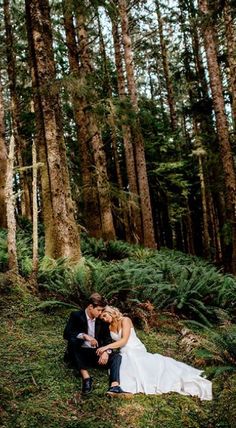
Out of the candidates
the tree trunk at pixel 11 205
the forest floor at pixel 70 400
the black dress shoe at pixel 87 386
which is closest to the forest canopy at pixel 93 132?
the tree trunk at pixel 11 205

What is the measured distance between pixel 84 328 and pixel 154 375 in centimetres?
115

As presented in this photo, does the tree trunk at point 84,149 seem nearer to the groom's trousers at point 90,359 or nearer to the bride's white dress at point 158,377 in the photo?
the groom's trousers at point 90,359

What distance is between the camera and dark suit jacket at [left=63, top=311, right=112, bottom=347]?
558 cm

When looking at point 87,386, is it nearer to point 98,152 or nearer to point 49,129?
point 49,129

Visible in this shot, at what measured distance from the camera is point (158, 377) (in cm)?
497

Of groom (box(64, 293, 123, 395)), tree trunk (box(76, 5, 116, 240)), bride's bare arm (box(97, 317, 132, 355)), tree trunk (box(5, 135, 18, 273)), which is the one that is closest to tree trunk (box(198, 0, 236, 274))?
tree trunk (box(76, 5, 116, 240))

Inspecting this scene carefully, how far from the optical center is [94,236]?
14617 mm

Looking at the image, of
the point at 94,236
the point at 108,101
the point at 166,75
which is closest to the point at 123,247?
the point at 94,236

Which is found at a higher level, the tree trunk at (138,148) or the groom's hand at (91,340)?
the tree trunk at (138,148)

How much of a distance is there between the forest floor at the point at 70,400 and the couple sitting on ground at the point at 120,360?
0.38 ft

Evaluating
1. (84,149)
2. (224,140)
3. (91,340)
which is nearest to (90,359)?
(91,340)

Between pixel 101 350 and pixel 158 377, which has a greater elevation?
pixel 101 350

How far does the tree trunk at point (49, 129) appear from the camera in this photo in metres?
9.38

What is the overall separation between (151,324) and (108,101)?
23.8 feet
